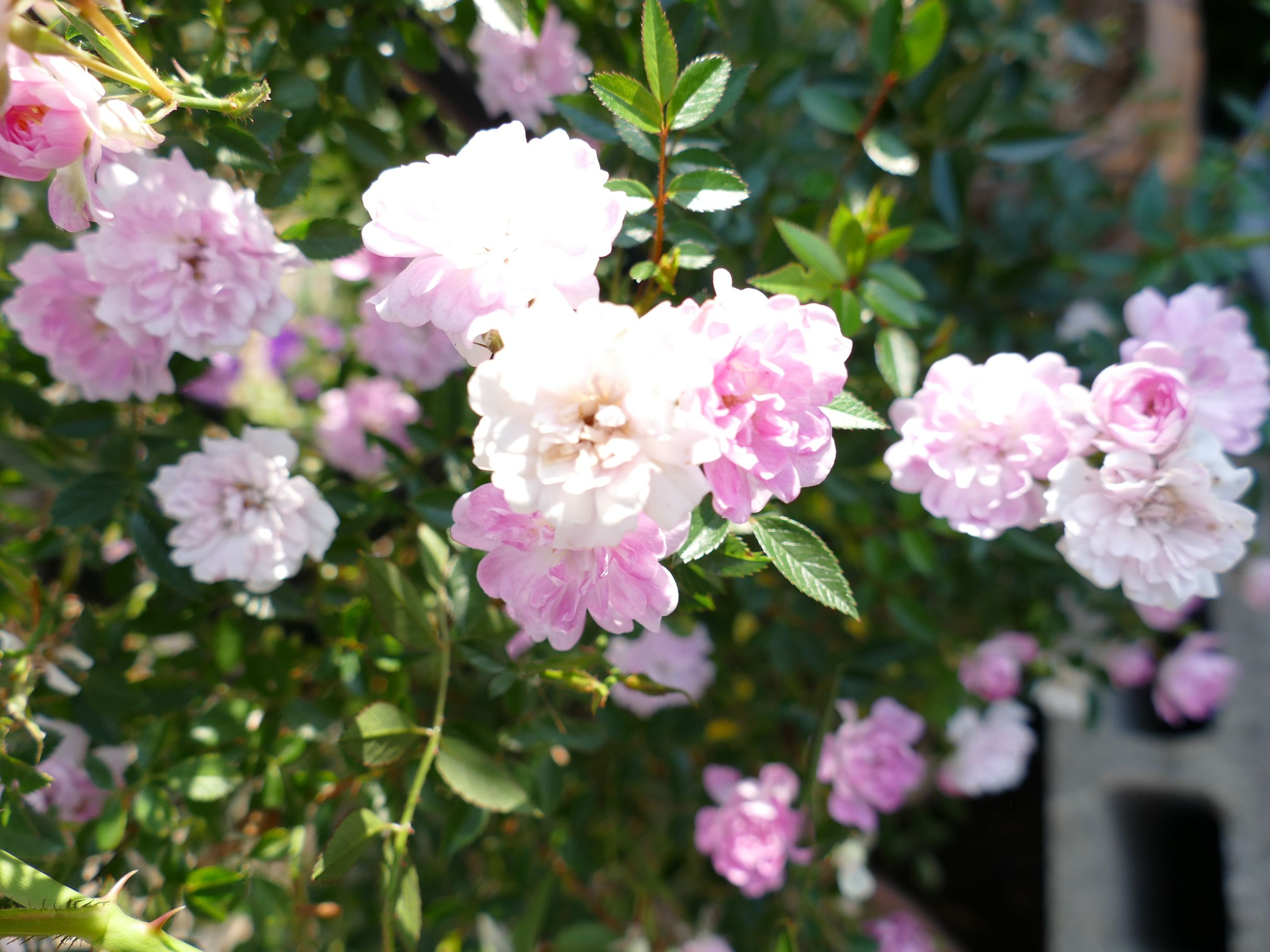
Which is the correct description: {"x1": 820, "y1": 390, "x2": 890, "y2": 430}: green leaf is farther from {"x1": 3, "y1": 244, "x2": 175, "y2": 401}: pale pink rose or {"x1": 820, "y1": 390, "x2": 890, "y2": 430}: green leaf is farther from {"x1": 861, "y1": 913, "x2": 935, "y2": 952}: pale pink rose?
{"x1": 861, "y1": 913, "x2": 935, "y2": 952}: pale pink rose

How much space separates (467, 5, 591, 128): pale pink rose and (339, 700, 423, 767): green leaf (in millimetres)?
546

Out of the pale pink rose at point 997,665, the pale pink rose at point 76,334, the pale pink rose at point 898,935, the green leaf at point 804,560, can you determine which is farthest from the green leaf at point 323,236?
the pale pink rose at point 898,935

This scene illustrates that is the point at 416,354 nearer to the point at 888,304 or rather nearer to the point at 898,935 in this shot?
the point at 888,304

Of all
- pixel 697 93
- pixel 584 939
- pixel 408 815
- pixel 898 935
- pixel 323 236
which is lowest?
pixel 898 935

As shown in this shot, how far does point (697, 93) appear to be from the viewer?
475mm

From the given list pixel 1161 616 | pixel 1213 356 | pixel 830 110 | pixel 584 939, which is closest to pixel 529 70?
pixel 830 110

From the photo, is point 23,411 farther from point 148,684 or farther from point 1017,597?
point 1017,597

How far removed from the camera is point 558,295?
36 centimetres

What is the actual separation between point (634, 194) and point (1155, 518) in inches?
14.7

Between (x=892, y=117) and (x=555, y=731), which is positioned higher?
Answer: (x=892, y=117)

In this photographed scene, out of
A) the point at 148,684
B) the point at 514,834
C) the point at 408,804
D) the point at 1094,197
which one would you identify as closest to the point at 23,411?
the point at 148,684

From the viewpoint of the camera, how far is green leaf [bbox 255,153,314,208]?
Result: 564mm

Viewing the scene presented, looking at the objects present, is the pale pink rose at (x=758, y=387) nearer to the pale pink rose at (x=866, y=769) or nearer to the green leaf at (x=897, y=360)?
the green leaf at (x=897, y=360)

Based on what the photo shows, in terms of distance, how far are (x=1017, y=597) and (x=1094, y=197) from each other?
58 centimetres
